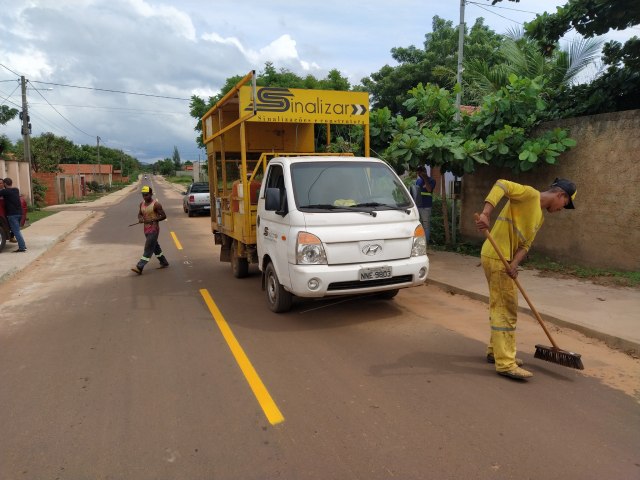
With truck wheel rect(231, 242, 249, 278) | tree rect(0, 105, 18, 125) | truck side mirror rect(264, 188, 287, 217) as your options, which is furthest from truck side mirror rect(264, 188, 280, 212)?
tree rect(0, 105, 18, 125)

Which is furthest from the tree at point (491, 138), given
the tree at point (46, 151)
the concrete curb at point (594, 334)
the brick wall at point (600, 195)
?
the tree at point (46, 151)

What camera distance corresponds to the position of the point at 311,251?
18.5 ft

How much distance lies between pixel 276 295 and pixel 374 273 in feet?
4.54

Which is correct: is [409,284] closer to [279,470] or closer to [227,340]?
[227,340]

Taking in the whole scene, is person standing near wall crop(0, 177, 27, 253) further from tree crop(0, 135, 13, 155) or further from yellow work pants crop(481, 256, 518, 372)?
tree crop(0, 135, 13, 155)

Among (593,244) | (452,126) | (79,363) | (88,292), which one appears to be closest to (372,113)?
(452,126)

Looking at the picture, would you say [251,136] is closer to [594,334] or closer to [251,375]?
[251,375]

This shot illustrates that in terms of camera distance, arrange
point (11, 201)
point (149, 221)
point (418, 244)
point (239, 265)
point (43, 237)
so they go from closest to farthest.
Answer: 1. point (418, 244)
2. point (239, 265)
3. point (149, 221)
4. point (11, 201)
5. point (43, 237)

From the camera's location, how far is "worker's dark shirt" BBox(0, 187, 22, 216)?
1200 cm

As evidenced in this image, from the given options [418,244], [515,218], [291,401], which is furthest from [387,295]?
[291,401]

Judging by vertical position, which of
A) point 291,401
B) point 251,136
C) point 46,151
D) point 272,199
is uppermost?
point 46,151

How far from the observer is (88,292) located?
8.27 metres

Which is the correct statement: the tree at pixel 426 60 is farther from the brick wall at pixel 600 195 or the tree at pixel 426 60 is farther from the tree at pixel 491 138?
the brick wall at pixel 600 195

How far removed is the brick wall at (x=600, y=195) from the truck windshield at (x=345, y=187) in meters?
3.71
